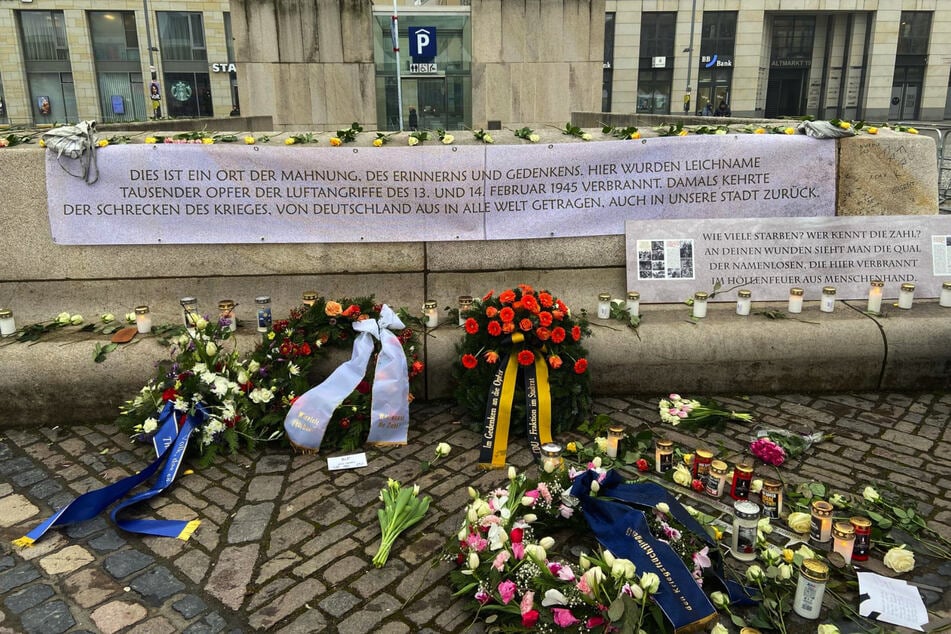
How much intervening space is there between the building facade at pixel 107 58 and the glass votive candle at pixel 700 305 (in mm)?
36493

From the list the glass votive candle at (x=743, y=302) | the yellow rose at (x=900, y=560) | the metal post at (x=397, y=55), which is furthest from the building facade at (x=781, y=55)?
the yellow rose at (x=900, y=560)

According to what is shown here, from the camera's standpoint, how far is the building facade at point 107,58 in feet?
116

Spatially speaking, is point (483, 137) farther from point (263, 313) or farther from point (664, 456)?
point (664, 456)

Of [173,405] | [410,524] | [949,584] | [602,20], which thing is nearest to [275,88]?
[602,20]

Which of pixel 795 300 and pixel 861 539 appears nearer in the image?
pixel 861 539

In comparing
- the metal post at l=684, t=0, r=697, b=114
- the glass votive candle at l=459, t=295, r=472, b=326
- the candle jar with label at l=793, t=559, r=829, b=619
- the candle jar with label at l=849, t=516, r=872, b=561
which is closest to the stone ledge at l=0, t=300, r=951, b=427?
the glass votive candle at l=459, t=295, r=472, b=326

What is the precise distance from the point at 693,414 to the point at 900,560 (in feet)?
5.87

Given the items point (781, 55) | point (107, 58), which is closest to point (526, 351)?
point (107, 58)

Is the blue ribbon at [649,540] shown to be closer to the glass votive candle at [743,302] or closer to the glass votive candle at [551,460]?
the glass votive candle at [551,460]

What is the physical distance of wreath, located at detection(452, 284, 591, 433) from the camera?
183 inches

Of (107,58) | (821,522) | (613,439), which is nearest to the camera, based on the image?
(821,522)

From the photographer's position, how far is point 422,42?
13742mm

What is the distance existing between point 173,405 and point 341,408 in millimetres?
1064

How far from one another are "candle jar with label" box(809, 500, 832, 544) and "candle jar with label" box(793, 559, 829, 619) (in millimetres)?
500
